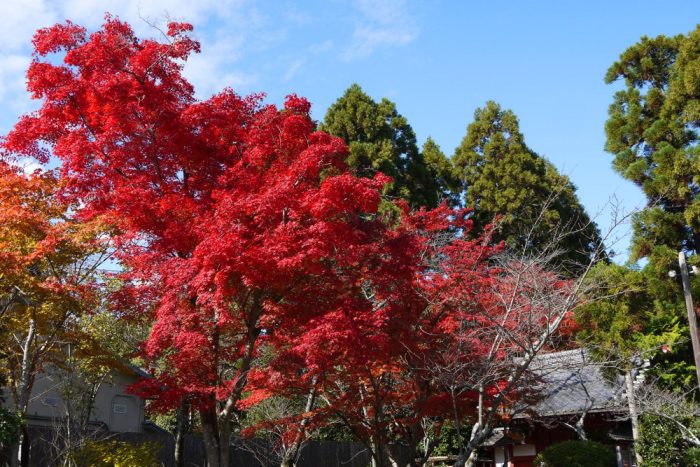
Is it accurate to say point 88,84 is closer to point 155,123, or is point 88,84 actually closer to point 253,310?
point 155,123

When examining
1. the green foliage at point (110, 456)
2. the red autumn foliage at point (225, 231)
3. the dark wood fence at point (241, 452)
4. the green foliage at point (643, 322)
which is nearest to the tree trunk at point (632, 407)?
the green foliage at point (643, 322)

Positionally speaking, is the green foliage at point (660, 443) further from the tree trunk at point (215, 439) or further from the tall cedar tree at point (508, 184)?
the tall cedar tree at point (508, 184)

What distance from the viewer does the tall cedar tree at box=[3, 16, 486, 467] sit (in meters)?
10.5

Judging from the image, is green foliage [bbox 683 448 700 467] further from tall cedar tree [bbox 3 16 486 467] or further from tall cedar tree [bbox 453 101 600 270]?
tall cedar tree [bbox 453 101 600 270]

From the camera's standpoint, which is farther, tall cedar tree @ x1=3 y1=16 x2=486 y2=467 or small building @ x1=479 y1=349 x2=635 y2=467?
small building @ x1=479 y1=349 x2=635 y2=467

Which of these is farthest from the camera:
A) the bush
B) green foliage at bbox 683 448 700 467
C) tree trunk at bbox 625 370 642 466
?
tree trunk at bbox 625 370 642 466

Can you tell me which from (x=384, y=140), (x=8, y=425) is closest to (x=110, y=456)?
(x=8, y=425)

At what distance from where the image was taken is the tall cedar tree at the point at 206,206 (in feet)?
34.3

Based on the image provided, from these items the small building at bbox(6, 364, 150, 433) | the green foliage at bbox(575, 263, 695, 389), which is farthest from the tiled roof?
the small building at bbox(6, 364, 150, 433)

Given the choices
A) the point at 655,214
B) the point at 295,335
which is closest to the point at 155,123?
the point at 295,335

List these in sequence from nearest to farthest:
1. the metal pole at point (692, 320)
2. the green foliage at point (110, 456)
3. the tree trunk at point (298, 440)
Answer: the green foliage at point (110, 456) < the metal pole at point (692, 320) < the tree trunk at point (298, 440)

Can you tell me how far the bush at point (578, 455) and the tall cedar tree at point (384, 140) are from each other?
13745mm

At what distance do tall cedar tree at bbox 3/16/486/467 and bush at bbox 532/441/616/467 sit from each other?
16.1 ft

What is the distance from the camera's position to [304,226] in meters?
10.7
